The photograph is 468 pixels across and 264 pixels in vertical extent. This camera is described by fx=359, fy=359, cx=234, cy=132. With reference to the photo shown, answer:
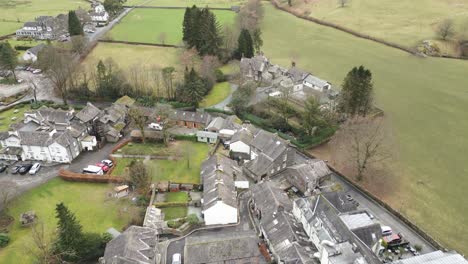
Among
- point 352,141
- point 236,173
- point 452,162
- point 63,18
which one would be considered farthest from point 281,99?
point 63,18

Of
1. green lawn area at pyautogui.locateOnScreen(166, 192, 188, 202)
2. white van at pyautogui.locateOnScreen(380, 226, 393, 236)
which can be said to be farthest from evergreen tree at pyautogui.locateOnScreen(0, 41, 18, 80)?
white van at pyautogui.locateOnScreen(380, 226, 393, 236)

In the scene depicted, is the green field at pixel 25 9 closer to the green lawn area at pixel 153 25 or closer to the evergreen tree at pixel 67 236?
the green lawn area at pixel 153 25

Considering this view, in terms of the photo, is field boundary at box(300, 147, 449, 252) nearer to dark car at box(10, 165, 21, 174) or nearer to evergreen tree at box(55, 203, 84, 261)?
evergreen tree at box(55, 203, 84, 261)

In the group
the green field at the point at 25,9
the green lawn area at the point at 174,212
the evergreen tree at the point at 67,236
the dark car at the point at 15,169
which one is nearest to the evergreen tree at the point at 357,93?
the green lawn area at the point at 174,212

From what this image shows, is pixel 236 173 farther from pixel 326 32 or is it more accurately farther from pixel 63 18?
pixel 63 18

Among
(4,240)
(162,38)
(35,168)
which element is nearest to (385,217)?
(4,240)

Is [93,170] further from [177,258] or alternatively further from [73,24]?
[73,24]
